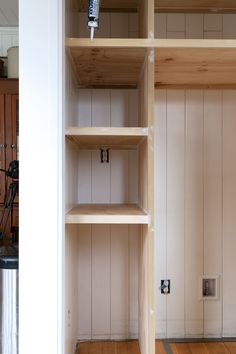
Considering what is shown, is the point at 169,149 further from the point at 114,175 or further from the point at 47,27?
the point at 47,27

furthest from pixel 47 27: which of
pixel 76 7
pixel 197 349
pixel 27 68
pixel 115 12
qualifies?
pixel 197 349

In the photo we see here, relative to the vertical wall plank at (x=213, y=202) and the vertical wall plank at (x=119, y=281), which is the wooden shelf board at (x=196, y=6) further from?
the vertical wall plank at (x=119, y=281)

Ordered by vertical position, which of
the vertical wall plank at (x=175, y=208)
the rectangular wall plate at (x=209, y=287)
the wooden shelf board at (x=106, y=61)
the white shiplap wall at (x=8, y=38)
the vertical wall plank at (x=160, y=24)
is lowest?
the rectangular wall plate at (x=209, y=287)

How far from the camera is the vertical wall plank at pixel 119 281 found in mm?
1846

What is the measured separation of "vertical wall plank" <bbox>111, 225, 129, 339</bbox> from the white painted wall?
78 cm

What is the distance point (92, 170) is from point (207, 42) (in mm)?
923

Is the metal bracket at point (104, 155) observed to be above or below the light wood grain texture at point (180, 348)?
above

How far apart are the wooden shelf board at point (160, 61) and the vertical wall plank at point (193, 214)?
19 centimetres

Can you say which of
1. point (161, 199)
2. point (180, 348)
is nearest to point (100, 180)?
point (161, 199)

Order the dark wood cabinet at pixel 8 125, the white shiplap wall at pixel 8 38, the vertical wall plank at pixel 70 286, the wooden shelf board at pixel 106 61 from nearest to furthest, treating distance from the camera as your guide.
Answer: the wooden shelf board at pixel 106 61, the vertical wall plank at pixel 70 286, the dark wood cabinet at pixel 8 125, the white shiplap wall at pixel 8 38

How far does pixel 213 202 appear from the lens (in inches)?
73.4

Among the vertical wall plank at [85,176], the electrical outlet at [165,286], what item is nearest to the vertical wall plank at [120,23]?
the vertical wall plank at [85,176]

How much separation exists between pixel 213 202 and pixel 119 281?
72 cm

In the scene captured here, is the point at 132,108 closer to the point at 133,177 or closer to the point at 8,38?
the point at 133,177
